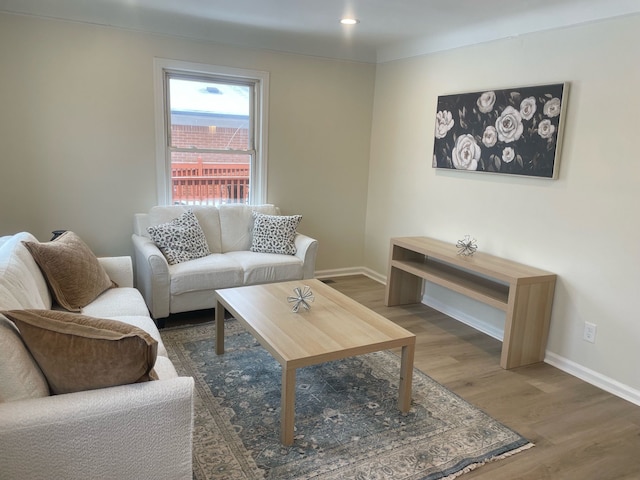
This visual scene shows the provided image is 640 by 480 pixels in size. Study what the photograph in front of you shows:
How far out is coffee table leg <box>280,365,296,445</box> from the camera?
215cm

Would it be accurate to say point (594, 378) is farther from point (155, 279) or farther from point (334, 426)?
point (155, 279)

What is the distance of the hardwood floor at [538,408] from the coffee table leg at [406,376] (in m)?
0.44

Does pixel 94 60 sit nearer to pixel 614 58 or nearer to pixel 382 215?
pixel 382 215

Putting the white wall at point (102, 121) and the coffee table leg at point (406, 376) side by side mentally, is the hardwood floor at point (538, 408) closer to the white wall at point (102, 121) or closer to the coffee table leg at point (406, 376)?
the coffee table leg at point (406, 376)

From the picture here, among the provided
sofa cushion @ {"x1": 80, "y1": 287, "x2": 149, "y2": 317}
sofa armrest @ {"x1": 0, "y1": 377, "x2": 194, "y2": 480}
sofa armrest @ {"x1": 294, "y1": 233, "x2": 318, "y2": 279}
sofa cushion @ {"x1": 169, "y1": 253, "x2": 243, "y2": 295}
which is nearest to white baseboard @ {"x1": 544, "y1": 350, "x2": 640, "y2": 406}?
sofa armrest @ {"x1": 294, "y1": 233, "x2": 318, "y2": 279}

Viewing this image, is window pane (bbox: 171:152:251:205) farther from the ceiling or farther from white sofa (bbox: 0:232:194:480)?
white sofa (bbox: 0:232:194:480)

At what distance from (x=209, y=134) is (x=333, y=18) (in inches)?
60.1

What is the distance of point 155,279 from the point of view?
3412 mm

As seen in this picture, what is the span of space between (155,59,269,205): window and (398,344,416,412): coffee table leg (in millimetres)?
2559

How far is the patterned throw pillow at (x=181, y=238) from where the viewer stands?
370 centimetres

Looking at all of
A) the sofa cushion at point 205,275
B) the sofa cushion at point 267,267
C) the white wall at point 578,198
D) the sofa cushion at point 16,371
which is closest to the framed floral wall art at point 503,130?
the white wall at point 578,198

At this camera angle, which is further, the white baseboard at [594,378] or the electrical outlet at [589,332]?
the electrical outlet at [589,332]

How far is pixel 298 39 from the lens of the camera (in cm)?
432

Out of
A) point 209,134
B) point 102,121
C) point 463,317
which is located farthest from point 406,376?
point 102,121
